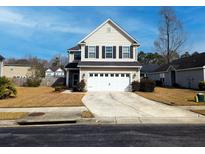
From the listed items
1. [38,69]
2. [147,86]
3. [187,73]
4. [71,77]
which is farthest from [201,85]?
[38,69]

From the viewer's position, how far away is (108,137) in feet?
25.2

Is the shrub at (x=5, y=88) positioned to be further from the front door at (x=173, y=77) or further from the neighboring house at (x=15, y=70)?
the neighboring house at (x=15, y=70)

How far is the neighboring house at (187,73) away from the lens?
30250mm

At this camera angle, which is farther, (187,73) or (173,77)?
(173,77)

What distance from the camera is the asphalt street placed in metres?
6.83

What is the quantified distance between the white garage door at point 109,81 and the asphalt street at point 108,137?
701 inches

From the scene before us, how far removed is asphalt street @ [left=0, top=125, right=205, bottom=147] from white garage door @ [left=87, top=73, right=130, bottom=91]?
1779 centimetres

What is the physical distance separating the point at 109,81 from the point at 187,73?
1332 cm

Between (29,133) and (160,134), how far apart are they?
4.79 metres

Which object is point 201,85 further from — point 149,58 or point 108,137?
point 149,58

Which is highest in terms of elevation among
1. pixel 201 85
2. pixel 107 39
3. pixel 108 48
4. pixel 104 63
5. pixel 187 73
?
pixel 107 39

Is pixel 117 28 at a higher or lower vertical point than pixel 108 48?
higher

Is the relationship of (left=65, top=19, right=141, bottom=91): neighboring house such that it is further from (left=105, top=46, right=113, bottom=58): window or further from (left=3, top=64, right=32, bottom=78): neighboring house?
(left=3, top=64, right=32, bottom=78): neighboring house

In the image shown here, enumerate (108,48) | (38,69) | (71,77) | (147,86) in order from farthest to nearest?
1. (38,69)
2. (71,77)
3. (108,48)
4. (147,86)
